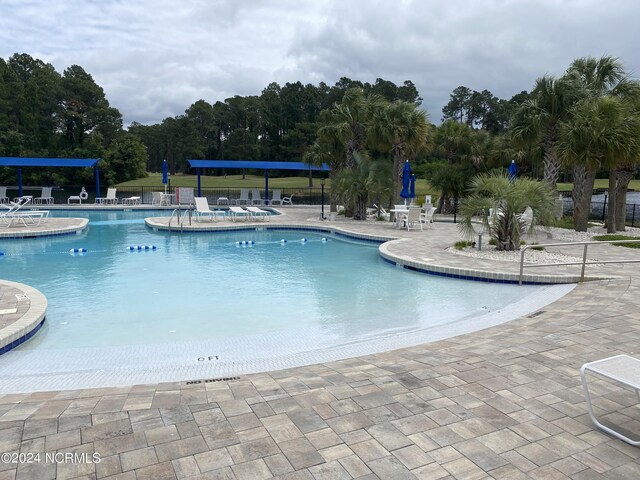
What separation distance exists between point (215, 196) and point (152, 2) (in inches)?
647

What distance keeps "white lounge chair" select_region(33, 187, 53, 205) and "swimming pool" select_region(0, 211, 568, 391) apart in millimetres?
12891

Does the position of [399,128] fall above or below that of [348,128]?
below

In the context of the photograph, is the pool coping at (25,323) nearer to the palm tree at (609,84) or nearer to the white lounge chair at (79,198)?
the palm tree at (609,84)

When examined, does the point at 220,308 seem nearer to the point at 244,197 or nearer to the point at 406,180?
the point at 406,180

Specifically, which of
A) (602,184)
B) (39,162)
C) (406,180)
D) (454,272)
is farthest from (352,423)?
(602,184)

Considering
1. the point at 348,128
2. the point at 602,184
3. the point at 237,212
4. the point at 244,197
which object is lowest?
the point at 237,212

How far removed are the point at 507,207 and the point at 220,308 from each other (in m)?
6.50

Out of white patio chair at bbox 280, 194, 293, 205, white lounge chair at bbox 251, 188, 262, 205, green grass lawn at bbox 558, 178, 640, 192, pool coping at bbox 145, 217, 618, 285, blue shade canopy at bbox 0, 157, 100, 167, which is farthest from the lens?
green grass lawn at bbox 558, 178, 640, 192

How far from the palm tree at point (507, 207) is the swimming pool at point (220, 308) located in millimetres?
2296

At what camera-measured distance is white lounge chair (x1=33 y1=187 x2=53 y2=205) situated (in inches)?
941

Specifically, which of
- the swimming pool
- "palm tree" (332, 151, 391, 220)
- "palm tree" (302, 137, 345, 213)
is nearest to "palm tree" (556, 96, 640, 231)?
"palm tree" (332, 151, 391, 220)

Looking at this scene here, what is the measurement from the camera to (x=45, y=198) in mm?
23875

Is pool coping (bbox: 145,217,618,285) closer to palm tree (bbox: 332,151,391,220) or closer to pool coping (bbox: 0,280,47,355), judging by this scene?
palm tree (bbox: 332,151,391,220)

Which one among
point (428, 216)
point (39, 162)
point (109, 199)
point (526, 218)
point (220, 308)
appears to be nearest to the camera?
point (220, 308)
